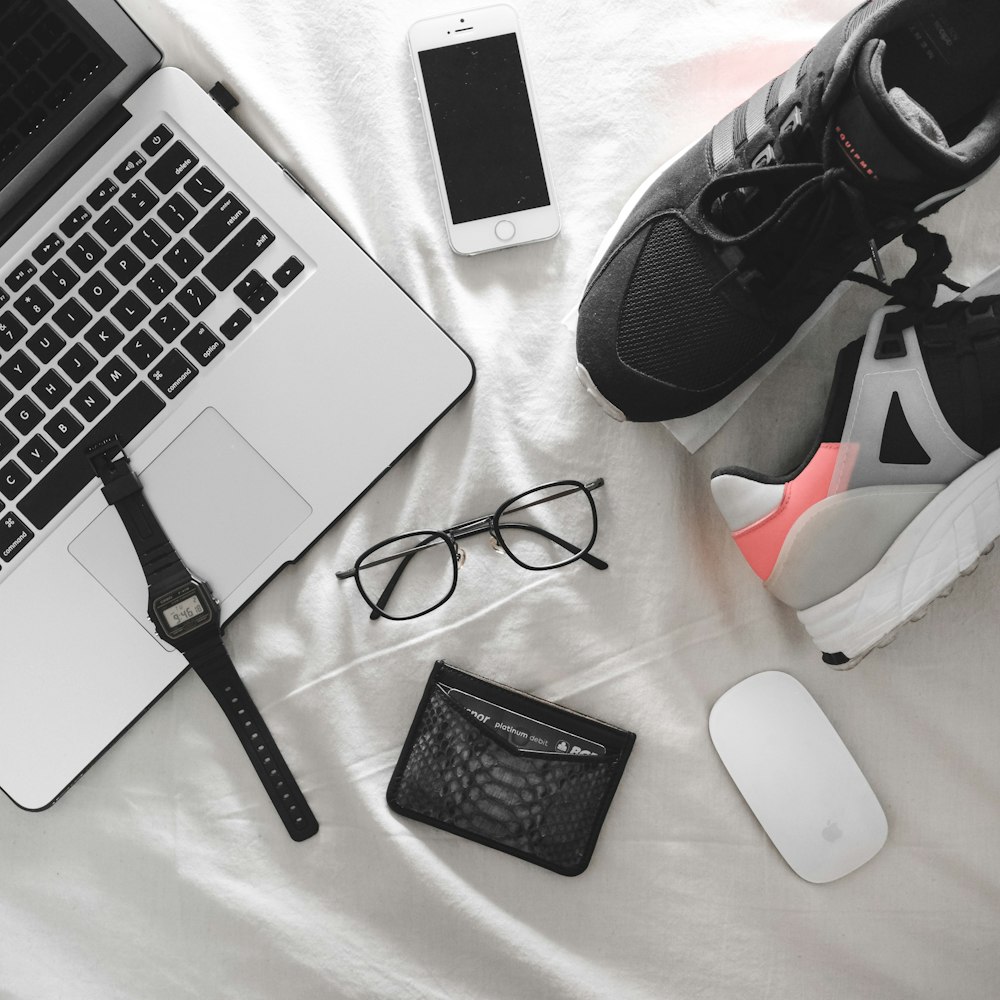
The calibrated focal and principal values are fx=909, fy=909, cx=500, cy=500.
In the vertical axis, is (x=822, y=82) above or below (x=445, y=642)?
above

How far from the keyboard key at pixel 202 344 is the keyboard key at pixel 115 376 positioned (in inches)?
1.6

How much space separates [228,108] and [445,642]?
0.42 m

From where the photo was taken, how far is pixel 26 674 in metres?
0.62

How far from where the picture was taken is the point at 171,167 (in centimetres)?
59

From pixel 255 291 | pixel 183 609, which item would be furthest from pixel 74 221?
pixel 183 609

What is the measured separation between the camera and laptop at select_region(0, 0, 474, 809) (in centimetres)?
58

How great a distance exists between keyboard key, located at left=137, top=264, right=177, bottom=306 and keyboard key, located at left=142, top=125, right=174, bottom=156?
8 cm

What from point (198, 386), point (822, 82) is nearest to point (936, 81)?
point (822, 82)

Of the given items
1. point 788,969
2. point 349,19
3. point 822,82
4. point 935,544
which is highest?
point 349,19

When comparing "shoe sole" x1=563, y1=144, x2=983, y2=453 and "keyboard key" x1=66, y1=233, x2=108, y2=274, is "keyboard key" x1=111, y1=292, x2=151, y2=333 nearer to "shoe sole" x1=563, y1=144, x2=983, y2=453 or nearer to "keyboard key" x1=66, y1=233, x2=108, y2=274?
"keyboard key" x1=66, y1=233, x2=108, y2=274

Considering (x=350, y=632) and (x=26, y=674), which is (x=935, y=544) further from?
(x=26, y=674)

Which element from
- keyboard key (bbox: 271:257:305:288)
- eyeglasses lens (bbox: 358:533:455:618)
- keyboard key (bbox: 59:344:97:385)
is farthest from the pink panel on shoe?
keyboard key (bbox: 59:344:97:385)

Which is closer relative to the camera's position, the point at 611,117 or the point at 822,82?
the point at 822,82

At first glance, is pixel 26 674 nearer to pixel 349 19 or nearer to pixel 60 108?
pixel 60 108
